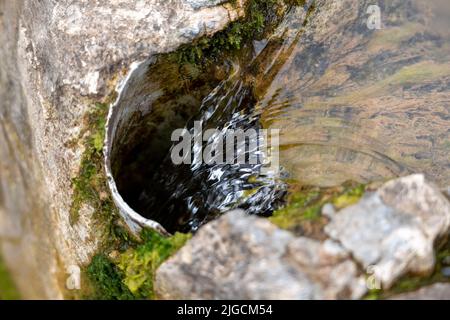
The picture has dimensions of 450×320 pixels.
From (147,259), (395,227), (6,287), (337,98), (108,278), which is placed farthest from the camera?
(6,287)

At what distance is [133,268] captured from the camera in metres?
2.56

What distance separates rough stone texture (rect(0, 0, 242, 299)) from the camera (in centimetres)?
266

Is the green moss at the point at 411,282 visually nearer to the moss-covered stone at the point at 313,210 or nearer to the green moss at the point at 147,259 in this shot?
the moss-covered stone at the point at 313,210

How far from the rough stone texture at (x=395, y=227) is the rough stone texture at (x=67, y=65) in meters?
1.29

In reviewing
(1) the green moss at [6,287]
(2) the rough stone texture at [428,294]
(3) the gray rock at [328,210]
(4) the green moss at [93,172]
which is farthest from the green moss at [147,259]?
(1) the green moss at [6,287]

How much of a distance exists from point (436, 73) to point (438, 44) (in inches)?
7.3

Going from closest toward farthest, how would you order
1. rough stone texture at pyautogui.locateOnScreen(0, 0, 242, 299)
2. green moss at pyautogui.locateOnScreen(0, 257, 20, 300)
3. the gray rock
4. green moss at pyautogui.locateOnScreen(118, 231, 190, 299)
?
the gray rock, green moss at pyautogui.locateOnScreen(118, 231, 190, 299), rough stone texture at pyautogui.locateOnScreen(0, 0, 242, 299), green moss at pyautogui.locateOnScreen(0, 257, 20, 300)

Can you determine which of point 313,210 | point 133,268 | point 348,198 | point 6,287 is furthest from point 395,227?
point 6,287

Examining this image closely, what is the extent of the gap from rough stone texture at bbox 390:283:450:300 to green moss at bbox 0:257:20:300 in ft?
10.6

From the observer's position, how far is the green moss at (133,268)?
235cm

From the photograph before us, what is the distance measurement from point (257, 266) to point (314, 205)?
37 centimetres

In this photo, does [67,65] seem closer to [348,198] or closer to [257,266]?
[257,266]

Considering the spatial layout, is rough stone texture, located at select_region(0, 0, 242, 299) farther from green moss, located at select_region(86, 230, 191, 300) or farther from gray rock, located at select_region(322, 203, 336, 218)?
gray rock, located at select_region(322, 203, 336, 218)

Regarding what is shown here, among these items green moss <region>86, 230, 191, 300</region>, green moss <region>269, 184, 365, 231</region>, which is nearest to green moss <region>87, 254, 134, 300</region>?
green moss <region>86, 230, 191, 300</region>
